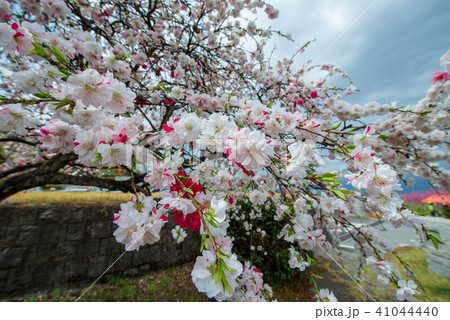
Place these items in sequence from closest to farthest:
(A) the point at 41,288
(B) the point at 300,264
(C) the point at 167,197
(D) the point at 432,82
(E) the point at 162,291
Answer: (C) the point at 167,197 < (B) the point at 300,264 < (D) the point at 432,82 < (A) the point at 41,288 < (E) the point at 162,291

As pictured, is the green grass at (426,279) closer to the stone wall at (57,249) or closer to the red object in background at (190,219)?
the red object in background at (190,219)

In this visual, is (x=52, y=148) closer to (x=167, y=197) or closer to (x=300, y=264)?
(x=167, y=197)

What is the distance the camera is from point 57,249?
3.24m

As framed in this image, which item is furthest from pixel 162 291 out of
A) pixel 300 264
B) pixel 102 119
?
pixel 102 119

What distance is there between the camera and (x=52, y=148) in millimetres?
992

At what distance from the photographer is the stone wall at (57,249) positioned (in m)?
2.93

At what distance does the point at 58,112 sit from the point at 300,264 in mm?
2020

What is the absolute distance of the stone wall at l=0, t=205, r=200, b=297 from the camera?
9.60ft

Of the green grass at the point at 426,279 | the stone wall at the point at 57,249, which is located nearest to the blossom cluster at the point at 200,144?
the stone wall at the point at 57,249

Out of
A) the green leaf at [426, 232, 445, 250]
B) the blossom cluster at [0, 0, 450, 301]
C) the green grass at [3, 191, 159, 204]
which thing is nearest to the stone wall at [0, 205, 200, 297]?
the green grass at [3, 191, 159, 204]

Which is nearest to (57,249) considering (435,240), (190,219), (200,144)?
(190,219)
